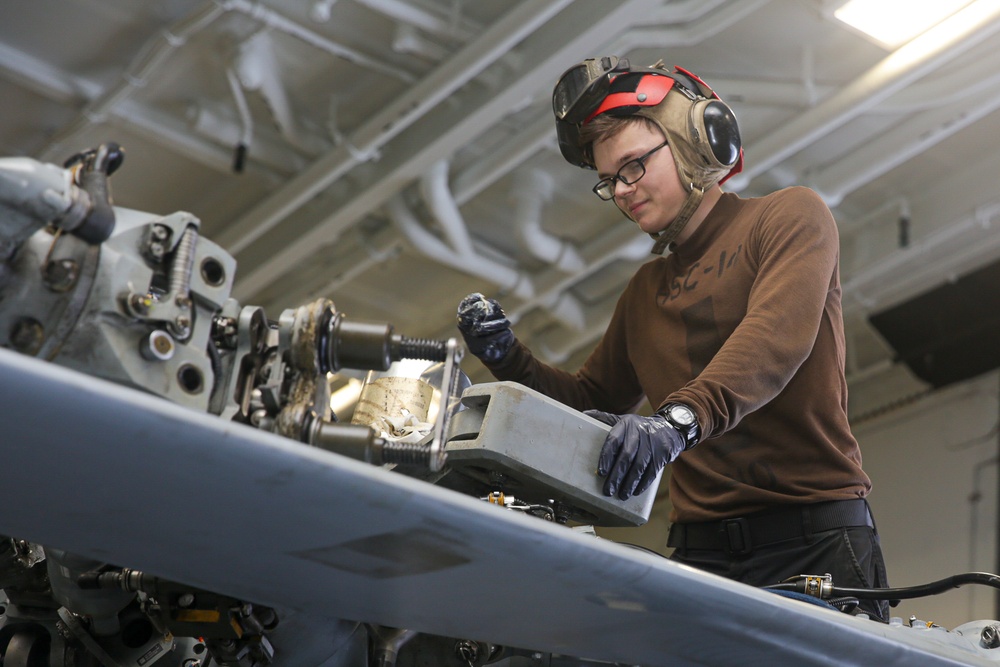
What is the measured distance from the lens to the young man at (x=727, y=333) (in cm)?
161

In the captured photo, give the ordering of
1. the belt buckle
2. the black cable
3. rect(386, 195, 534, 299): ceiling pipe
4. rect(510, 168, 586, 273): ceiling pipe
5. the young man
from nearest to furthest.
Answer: the black cable < the young man < the belt buckle < rect(386, 195, 534, 299): ceiling pipe < rect(510, 168, 586, 273): ceiling pipe

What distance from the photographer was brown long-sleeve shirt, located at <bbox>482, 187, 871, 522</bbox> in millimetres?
1528

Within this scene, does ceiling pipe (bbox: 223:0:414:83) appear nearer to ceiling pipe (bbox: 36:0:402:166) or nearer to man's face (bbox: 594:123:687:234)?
ceiling pipe (bbox: 36:0:402:166)

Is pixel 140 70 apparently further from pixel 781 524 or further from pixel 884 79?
pixel 781 524

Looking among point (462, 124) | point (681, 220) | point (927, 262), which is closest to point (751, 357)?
point (681, 220)

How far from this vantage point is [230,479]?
0.83m

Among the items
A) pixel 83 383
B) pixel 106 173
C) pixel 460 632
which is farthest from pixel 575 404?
pixel 83 383

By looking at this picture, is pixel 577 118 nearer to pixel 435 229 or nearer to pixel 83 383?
pixel 83 383

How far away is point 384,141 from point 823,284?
304 cm

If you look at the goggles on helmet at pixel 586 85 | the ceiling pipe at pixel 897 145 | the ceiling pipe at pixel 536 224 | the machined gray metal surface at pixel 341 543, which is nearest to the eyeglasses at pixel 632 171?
the goggles on helmet at pixel 586 85

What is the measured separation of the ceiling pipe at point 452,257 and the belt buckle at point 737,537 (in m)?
3.14

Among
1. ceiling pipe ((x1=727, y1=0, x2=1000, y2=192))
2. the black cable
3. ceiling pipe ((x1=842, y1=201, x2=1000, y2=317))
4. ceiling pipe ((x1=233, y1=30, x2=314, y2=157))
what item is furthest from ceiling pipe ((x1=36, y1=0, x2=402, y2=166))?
the black cable

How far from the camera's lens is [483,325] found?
1.82 m

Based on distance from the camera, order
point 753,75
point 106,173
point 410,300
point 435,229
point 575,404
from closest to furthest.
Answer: point 106,173, point 575,404, point 753,75, point 435,229, point 410,300
